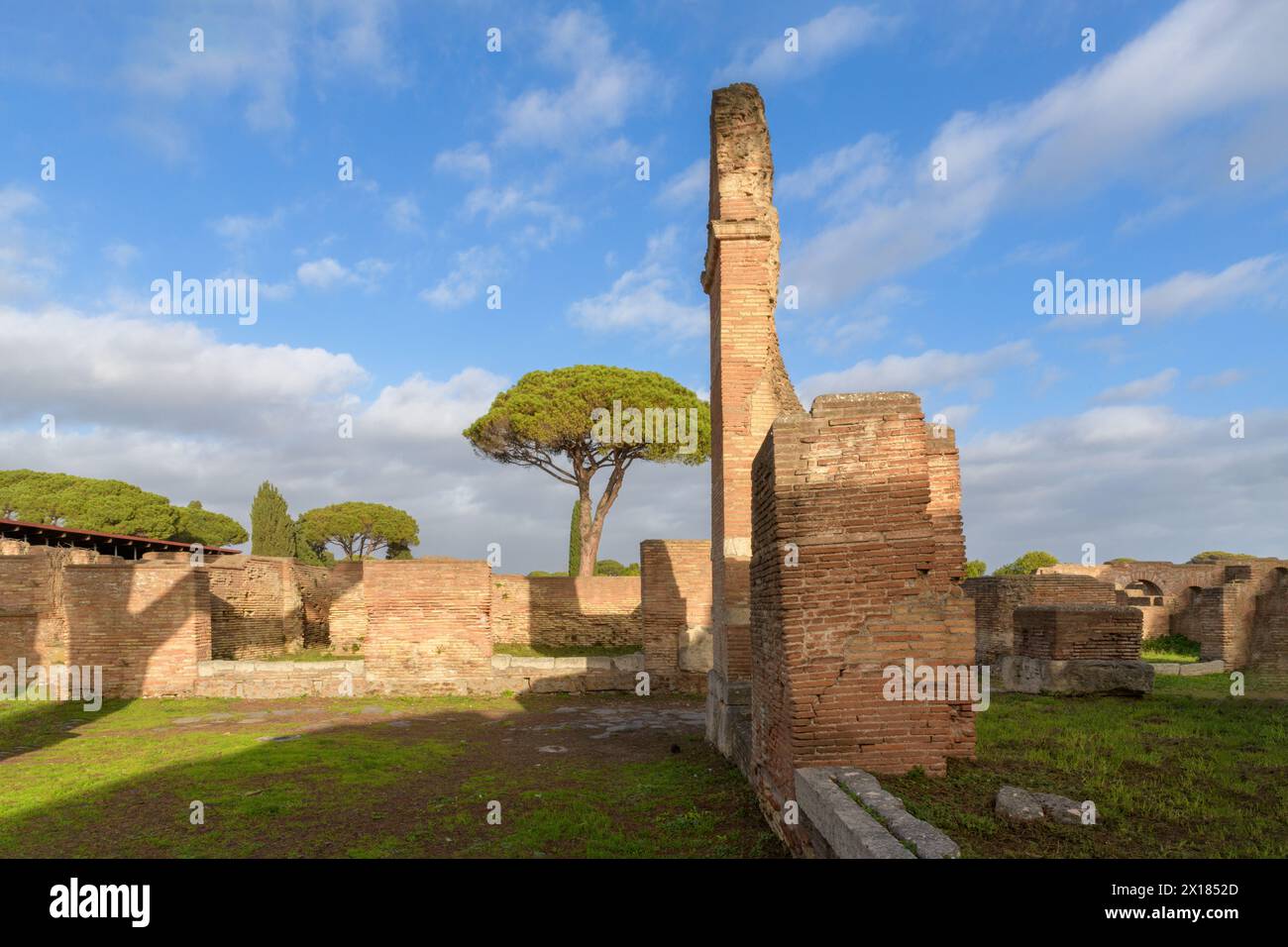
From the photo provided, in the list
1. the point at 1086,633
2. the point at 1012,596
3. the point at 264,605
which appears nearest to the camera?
the point at 1086,633

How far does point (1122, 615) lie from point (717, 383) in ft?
22.4

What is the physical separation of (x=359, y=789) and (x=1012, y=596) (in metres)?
12.6

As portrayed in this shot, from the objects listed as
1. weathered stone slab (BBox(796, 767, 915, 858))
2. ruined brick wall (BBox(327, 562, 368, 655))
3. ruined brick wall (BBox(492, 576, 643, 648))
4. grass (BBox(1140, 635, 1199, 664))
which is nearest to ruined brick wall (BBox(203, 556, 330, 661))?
ruined brick wall (BBox(327, 562, 368, 655))

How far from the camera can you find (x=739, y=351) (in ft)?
28.0

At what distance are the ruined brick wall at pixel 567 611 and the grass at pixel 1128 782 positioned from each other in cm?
1207

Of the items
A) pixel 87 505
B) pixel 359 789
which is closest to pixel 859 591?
pixel 359 789

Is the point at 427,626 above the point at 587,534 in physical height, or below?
below

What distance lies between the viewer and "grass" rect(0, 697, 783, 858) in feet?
17.3

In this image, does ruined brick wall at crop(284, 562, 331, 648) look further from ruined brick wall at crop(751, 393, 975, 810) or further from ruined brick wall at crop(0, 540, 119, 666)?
ruined brick wall at crop(751, 393, 975, 810)

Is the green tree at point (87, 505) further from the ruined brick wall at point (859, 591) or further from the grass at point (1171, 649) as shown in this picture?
the grass at point (1171, 649)

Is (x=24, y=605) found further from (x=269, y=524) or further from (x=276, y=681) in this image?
(x=269, y=524)

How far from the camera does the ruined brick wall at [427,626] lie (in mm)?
12977

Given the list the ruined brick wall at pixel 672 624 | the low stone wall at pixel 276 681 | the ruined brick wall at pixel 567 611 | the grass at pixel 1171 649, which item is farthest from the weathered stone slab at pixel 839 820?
the grass at pixel 1171 649
